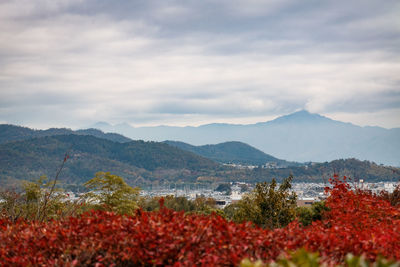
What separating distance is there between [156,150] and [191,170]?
12.9 m

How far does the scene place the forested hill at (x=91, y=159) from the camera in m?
110

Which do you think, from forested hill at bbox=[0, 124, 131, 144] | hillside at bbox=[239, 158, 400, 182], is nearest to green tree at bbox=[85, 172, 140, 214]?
hillside at bbox=[239, 158, 400, 182]

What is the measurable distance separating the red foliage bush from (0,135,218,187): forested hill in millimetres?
97298

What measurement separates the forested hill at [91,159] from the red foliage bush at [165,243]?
319ft

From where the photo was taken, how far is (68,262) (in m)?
4.90

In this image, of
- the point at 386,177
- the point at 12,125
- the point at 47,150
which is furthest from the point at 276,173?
the point at 12,125

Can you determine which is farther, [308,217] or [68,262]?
[308,217]

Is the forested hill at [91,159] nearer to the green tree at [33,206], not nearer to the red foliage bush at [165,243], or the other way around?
the green tree at [33,206]

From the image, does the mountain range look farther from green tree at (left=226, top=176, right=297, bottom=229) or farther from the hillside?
green tree at (left=226, top=176, right=297, bottom=229)

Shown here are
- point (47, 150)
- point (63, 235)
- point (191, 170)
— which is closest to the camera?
point (63, 235)

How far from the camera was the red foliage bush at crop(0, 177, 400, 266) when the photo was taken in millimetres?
5078

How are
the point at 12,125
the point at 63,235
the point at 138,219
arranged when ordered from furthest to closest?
the point at 12,125
the point at 138,219
the point at 63,235

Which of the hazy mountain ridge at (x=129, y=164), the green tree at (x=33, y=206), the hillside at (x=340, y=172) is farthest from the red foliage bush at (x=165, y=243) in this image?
the hazy mountain ridge at (x=129, y=164)

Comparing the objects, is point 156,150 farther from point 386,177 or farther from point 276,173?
point 386,177
